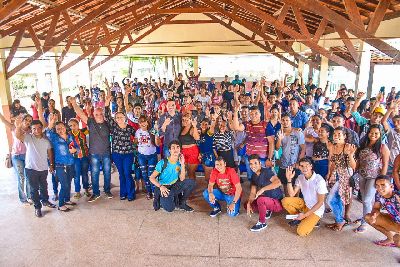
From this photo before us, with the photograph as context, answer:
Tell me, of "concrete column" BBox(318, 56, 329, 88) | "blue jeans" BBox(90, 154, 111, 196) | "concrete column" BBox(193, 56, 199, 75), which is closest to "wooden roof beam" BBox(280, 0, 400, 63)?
"blue jeans" BBox(90, 154, 111, 196)

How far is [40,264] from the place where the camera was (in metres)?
3.38

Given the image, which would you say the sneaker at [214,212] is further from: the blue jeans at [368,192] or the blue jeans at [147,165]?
the blue jeans at [368,192]

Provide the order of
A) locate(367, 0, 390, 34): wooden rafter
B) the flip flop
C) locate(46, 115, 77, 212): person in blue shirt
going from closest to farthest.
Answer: the flip flop < locate(46, 115, 77, 212): person in blue shirt < locate(367, 0, 390, 34): wooden rafter

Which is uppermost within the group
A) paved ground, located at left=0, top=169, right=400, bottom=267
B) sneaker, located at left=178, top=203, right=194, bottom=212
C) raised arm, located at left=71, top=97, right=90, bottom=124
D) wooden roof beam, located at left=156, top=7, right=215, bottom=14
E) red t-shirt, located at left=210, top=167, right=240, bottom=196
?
wooden roof beam, located at left=156, top=7, right=215, bottom=14

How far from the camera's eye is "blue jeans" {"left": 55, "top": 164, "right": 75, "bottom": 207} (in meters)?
4.52

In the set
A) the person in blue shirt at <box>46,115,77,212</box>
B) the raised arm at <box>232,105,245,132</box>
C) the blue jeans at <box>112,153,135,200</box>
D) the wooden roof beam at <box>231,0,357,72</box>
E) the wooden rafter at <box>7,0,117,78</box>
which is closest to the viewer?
the person in blue shirt at <box>46,115,77,212</box>

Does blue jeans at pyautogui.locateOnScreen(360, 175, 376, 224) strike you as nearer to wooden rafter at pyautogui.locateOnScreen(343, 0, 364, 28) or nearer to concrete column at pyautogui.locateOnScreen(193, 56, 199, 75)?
wooden rafter at pyautogui.locateOnScreen(343, 0, 364, 28)

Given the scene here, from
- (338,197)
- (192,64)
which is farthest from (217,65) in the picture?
(338,197)

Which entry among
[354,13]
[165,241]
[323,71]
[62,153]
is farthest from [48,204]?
[323,71]

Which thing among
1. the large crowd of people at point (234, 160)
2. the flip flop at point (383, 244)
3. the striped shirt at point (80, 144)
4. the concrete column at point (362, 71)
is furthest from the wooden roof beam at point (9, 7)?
the concrete column at point (362, 71)

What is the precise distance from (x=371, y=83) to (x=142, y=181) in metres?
10.3

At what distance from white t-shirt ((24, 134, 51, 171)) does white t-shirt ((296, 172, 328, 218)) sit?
3.38m

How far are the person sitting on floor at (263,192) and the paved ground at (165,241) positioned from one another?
15 centimetres

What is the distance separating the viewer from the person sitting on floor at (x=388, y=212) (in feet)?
10.9
